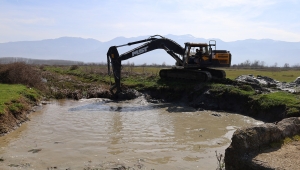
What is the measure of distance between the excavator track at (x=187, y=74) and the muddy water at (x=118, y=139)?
3.87 m

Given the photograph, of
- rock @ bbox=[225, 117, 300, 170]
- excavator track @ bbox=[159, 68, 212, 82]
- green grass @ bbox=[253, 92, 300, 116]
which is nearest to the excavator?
excavator track @ bbox=[159, 68, 212, 82]

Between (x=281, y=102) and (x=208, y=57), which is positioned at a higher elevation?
(x=208, y=57)

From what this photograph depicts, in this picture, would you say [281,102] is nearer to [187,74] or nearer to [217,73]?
[217,73]

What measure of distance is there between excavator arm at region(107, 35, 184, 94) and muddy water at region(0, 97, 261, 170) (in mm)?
3686

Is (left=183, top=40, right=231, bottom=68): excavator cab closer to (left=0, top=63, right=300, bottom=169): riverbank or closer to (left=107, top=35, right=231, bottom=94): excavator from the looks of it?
(left=107, top=35, right=231, bottom=94): excavator

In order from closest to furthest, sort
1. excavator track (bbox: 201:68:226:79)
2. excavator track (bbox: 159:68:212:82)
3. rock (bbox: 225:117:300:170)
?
rock (bbox: 225:117:300:170), excavator track (bbox: 159:68:212:82), excavator track (bbox: 201:68:226:79)

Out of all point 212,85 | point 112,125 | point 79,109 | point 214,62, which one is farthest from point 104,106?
point 214,62

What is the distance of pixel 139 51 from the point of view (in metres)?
20.4

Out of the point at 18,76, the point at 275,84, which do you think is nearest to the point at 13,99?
the point at 18,76

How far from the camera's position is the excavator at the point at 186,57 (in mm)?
19859

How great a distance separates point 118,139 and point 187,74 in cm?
1159

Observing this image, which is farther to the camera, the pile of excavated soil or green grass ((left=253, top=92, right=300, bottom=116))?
green grass ((left=253, top=92, right=300, bottom=116))

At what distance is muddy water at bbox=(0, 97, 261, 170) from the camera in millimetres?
8182

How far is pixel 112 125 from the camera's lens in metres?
12.7
